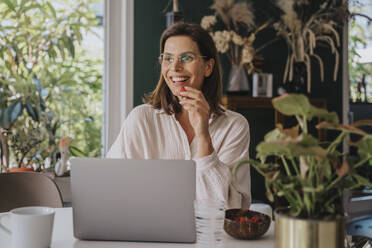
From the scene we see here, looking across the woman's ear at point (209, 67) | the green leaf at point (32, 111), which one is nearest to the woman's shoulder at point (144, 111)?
the woman's ear at point (209, 67)

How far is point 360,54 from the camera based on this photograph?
404cm

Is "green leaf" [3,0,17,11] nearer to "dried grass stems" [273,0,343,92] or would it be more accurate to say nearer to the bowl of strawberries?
"dried grass stems" [273,0,343,92]

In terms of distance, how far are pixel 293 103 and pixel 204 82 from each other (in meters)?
1.30

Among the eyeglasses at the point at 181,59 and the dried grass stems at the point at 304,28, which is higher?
the dried grass stems at the point at 304,28

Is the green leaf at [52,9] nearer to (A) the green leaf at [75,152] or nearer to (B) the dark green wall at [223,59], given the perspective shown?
(B) the dark green wall at [223,59]

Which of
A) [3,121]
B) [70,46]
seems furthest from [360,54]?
[3,121]

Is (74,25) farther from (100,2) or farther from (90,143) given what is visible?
(90,143)

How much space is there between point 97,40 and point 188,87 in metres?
1.83

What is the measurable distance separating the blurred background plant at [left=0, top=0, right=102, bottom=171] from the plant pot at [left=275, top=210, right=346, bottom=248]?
2407 mm

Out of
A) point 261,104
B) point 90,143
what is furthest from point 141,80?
point 261,104

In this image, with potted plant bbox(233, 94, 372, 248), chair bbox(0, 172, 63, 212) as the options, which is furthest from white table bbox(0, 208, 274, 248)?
chair bbox(0, 172, 63, 212)

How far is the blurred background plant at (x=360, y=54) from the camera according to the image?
13.2 feet

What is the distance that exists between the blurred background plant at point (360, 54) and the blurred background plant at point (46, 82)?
2.34 m

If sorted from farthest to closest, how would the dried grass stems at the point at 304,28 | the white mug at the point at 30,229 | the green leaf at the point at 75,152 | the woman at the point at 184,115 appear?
the dried grass stems at the point at 304,28 → the green leaf at the point at 75,152 → the woman at the point at 184,115 → the white mug at the point at 30,229
